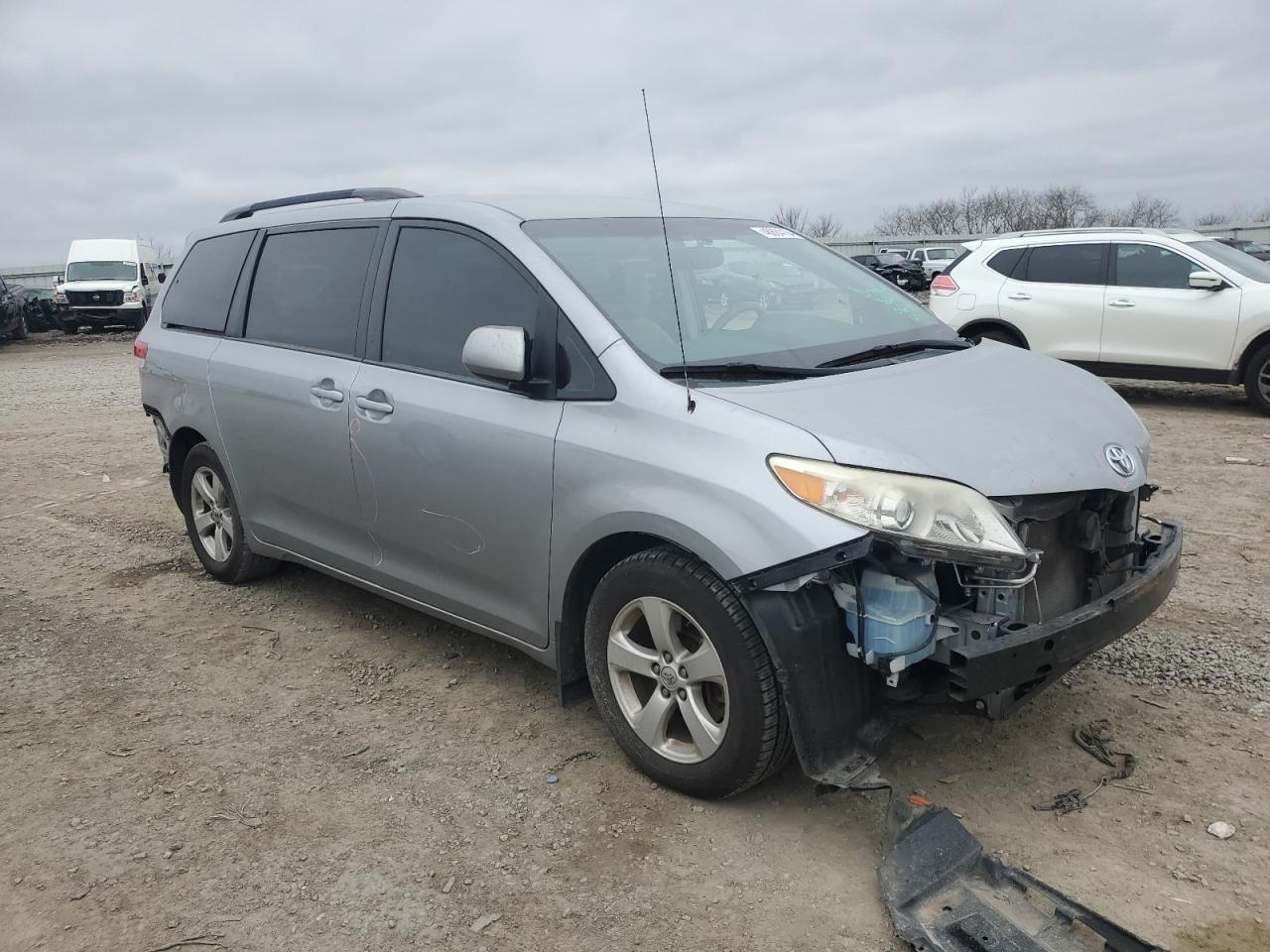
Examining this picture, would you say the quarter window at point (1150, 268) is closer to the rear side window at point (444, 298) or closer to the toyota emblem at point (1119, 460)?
the toyota emblem at point (1119, 460)

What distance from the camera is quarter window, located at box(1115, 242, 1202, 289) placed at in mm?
9391

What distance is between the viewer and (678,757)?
3156 mm

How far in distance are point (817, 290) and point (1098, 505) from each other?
1.36 meters

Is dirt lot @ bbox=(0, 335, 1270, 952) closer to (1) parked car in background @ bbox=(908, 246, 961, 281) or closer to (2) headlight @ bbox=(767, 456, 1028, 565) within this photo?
(2) headlight @ bbox=(767, 456, 1028, 565)

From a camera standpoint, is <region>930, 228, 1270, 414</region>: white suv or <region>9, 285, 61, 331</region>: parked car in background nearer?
<region>930, 228, 1270, 414</region>: white suv

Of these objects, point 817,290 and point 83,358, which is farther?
point 83,358

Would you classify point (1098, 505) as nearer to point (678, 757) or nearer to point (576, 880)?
point (678, 757)

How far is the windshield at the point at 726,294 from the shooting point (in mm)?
3414

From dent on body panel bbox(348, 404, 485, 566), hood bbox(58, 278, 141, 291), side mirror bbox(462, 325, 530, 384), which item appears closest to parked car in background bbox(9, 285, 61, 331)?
hood bbox(58, 278, 141, 291)

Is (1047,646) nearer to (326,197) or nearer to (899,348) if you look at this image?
(899,348)

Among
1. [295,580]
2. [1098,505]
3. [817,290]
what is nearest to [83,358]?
[295,580]

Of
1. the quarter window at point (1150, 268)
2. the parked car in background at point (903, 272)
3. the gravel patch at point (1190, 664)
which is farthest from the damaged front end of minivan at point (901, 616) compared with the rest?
the parked car in background at point (903, 272)

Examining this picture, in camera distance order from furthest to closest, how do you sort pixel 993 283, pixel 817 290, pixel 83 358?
1. pixel 83 358
2. pixel 993 283
3. pixel 817 290

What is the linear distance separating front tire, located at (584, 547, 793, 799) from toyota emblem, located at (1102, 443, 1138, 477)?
1253 millimetres
